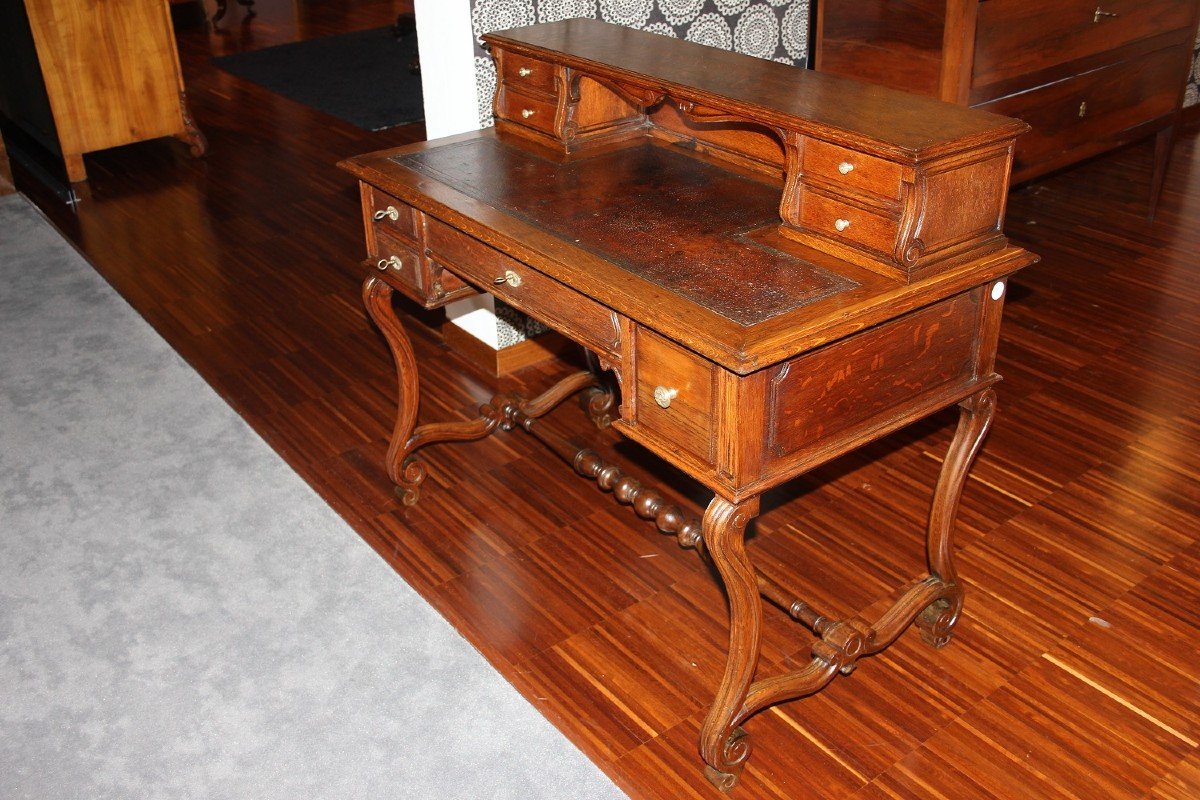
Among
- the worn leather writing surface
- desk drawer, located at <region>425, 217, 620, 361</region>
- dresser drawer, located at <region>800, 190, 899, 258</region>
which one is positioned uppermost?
dresser drawer, located at <region>800, 190, 899, 258</region>

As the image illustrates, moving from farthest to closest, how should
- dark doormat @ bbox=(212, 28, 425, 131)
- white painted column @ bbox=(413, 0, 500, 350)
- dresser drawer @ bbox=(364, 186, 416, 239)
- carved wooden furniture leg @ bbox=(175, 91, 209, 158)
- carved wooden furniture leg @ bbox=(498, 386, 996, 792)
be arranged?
dark doormat @ bbox=(212, 28, 425, 131), carved wooden furniture leg @ bbox=(175, 91, 209, 158), white painted column @ bbox=(413, 0, 500, 350), dresser drawer @ bbox=(364, 186, 416, 239), carved wooden furniture leg @ bbox=(498, 386, 996, 792)

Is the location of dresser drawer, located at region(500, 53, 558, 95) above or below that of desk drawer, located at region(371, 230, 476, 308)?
above

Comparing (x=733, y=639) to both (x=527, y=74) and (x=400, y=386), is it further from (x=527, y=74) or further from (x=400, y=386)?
(x=527, y=74)

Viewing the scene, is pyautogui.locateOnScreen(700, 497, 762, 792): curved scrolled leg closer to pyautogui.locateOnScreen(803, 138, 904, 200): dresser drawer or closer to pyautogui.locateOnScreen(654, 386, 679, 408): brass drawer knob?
pyautogui.locateOnScreen(654, 386, 679, 408): brass drawer knob

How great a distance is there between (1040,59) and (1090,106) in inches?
16.1

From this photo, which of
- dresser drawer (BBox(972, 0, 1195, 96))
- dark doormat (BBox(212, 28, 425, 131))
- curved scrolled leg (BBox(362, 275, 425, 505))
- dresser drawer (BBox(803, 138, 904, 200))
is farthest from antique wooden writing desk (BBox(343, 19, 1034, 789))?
dark doormat (BBox(212, 28, 425, 131))

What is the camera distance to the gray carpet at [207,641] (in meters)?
2.18

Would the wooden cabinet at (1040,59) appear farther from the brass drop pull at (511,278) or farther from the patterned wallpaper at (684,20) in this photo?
the brass drop pull at (511,278)

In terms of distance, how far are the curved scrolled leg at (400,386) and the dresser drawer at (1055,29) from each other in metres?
1.89

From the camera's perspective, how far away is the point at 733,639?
209cm

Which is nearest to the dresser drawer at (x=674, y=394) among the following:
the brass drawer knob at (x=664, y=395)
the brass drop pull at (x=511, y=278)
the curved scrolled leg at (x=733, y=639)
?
the brass drawer knob at (x=664, y=395)

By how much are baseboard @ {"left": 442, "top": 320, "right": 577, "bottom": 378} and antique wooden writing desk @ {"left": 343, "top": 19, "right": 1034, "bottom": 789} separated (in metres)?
0.91

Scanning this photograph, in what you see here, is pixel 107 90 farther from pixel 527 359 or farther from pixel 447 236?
pixel 447 236

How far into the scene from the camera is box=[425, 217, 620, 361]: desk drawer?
205 centimetres
